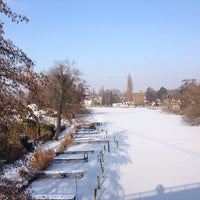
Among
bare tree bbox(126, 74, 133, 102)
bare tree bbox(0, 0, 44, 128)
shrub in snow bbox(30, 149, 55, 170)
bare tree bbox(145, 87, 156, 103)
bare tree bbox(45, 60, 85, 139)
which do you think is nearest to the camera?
bare tree bbox(0, 0, 44, 128)

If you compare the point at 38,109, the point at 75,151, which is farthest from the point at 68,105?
the point at 38,109

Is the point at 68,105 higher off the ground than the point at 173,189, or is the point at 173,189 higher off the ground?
the point at 68,105

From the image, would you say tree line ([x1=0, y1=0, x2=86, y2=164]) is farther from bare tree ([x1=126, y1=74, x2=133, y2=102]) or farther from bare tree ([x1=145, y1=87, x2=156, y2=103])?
bare tree ([x1=126, y1=74, x2=133, y2=102])

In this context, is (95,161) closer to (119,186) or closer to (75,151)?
(75,151)

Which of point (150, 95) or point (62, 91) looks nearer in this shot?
point (62, 91)

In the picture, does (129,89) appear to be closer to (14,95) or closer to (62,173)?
(62,173)

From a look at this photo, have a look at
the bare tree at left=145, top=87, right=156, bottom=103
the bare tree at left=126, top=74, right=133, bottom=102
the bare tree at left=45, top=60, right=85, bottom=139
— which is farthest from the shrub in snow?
the bare tree at left=126, top=74, right=133, bottom=102

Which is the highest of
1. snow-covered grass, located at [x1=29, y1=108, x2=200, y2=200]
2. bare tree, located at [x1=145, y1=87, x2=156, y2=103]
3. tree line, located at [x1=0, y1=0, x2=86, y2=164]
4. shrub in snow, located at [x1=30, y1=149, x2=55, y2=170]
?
bare tree, located at [x1=145, y1=87, x2=156, y2=103]

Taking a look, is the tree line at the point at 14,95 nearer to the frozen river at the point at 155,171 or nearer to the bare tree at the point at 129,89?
the frozen river at the point at 155,171

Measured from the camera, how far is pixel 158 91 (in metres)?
120

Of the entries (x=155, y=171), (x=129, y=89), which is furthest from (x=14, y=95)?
(x=129, y=89)

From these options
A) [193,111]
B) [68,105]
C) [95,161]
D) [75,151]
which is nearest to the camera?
[95,161]

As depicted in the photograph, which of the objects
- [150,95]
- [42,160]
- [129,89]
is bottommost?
[42,160]

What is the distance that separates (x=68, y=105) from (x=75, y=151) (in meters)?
8.52
